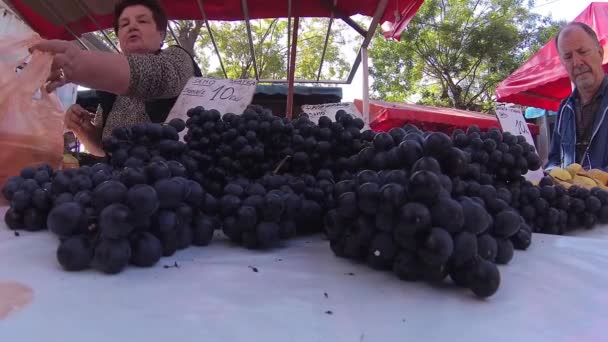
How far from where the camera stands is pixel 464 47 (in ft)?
37.8

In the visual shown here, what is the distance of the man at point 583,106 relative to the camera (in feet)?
6.15

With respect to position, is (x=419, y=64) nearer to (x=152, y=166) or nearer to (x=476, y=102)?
(x=476, y=102)

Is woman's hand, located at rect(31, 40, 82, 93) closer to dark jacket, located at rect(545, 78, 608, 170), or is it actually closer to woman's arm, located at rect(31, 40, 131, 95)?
woman's arm, located at rect(31, 40, 131, 95)

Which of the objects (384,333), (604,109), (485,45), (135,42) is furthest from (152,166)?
(485,45)

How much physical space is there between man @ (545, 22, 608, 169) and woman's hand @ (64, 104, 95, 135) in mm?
1956

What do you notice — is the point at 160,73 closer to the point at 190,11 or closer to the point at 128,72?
the point at 128,72

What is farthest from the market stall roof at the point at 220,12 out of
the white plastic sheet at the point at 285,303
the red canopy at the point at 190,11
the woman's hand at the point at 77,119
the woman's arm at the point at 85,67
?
the white plastic sheet at the point at 285,303

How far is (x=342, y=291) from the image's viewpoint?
433 mm

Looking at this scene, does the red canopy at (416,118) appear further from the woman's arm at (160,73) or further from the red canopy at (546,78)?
the woman's arm at (160,73)

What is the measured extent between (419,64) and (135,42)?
1199cm

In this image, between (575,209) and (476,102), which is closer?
(575,209)

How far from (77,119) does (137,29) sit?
1.06 feet

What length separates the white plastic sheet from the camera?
34 cm

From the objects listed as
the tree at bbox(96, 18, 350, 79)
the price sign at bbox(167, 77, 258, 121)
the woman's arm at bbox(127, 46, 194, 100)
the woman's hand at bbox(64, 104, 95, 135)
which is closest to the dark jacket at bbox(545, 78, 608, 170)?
the price sign at bbox(167, 77, 258, 121)
